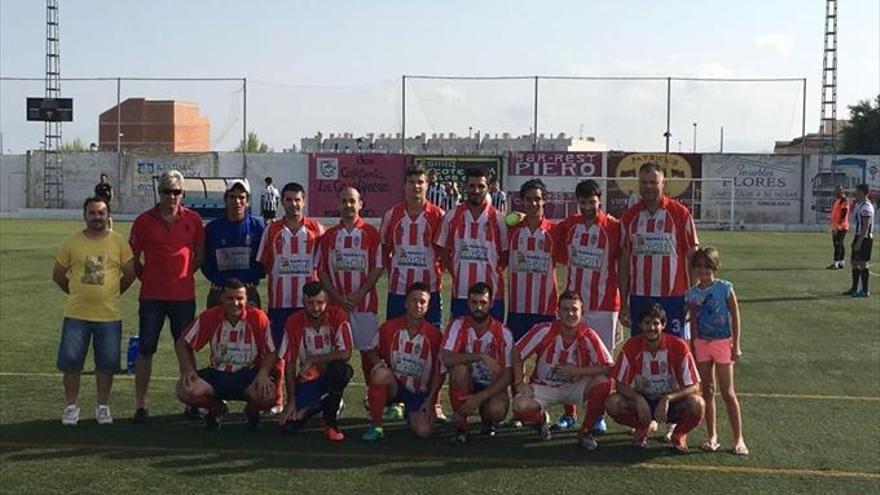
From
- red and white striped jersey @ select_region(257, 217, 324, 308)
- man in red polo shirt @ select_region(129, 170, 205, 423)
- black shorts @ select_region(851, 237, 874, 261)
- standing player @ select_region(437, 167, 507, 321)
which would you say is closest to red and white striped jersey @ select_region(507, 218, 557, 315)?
standing player @ select_region(437, 167, 507, 321)

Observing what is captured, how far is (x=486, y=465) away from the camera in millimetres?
5996

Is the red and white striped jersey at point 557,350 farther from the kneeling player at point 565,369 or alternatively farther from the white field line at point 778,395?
the white field line at point 778,395

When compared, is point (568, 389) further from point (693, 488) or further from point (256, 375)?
point (256, 375)

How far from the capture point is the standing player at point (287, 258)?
7.14 meters

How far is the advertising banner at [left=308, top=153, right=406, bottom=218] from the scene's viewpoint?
3506cm

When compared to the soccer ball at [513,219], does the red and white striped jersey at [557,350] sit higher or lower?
lower

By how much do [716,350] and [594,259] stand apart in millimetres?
1155

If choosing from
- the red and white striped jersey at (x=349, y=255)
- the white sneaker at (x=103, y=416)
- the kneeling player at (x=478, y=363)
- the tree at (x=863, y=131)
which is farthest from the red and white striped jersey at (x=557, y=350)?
the tree at (x=863, y=131)

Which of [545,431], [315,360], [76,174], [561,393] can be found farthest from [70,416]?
[76,174]

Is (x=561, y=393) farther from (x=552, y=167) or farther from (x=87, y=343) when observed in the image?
(x=552, y=167)

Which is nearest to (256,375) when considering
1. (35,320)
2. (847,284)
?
(35,320)

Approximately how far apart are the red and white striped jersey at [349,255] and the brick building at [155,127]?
1273 inches

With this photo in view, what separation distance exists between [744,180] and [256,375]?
3073cm

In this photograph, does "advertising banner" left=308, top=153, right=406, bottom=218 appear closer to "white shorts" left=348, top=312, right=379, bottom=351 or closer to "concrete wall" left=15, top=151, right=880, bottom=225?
"concrete wall" left=15, top=151, right=880, bottom=225
